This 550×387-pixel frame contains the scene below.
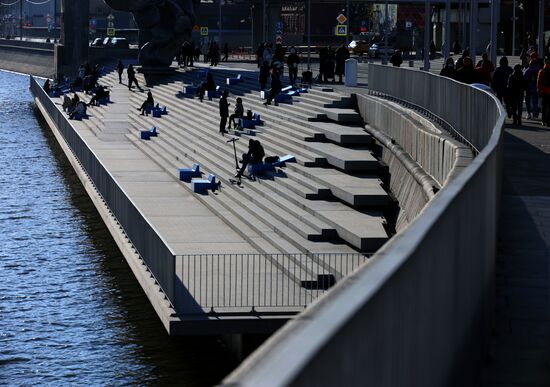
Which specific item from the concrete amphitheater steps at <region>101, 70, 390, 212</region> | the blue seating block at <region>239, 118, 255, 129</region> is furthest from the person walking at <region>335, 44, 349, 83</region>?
the concrete amphitheater steps at <region>101, 70, 390, 212</region>

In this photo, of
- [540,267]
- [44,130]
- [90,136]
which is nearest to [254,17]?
[44,130]

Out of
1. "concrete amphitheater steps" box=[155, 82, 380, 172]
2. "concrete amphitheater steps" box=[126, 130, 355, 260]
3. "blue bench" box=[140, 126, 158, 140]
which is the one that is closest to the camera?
"concrete amphitheater steps" box=[126, 130, 355, 260]

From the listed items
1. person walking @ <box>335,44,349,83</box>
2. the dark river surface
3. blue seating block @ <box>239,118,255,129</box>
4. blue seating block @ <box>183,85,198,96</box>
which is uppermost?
person walking @ <box>335,44,349,83</box>

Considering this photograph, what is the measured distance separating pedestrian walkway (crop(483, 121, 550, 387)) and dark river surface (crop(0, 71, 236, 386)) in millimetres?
5943

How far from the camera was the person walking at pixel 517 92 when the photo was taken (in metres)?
34.2

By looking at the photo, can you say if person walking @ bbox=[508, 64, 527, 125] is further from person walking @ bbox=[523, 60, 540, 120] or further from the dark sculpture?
the dark sculpture

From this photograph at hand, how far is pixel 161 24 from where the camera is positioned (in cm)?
7962

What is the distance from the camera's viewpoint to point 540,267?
13.4 meters

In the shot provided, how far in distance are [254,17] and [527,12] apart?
39860 mm

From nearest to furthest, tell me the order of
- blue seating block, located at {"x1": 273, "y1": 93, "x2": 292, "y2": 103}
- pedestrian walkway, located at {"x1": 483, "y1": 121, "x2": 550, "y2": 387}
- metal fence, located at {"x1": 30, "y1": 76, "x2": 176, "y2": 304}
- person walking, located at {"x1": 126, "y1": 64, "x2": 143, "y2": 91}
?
Answer: 1. pedestrian walkway, located at {"x1": 483, "y1": 121, "x2": 550, "y2": 387}
2. metal fence, located at {"x1": 30, "y1": 76, "x2": 176, "y2": 304}
3. blue seating block, located at {"x1": 273, "y1": 93, "x2": 292, "y2": 103}
4. person walking, located at {"x1": 126, "y1": 64, "x2": 143, "y2": 91}

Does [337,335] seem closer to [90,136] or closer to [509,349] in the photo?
[509,349]

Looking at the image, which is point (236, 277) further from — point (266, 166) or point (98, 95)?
point (98, 95)

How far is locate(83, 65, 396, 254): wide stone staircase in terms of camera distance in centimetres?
2811

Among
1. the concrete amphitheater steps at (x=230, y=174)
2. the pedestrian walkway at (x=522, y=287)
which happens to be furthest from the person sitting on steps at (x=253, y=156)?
the pedestrian walkway at (x=522, y=287)
